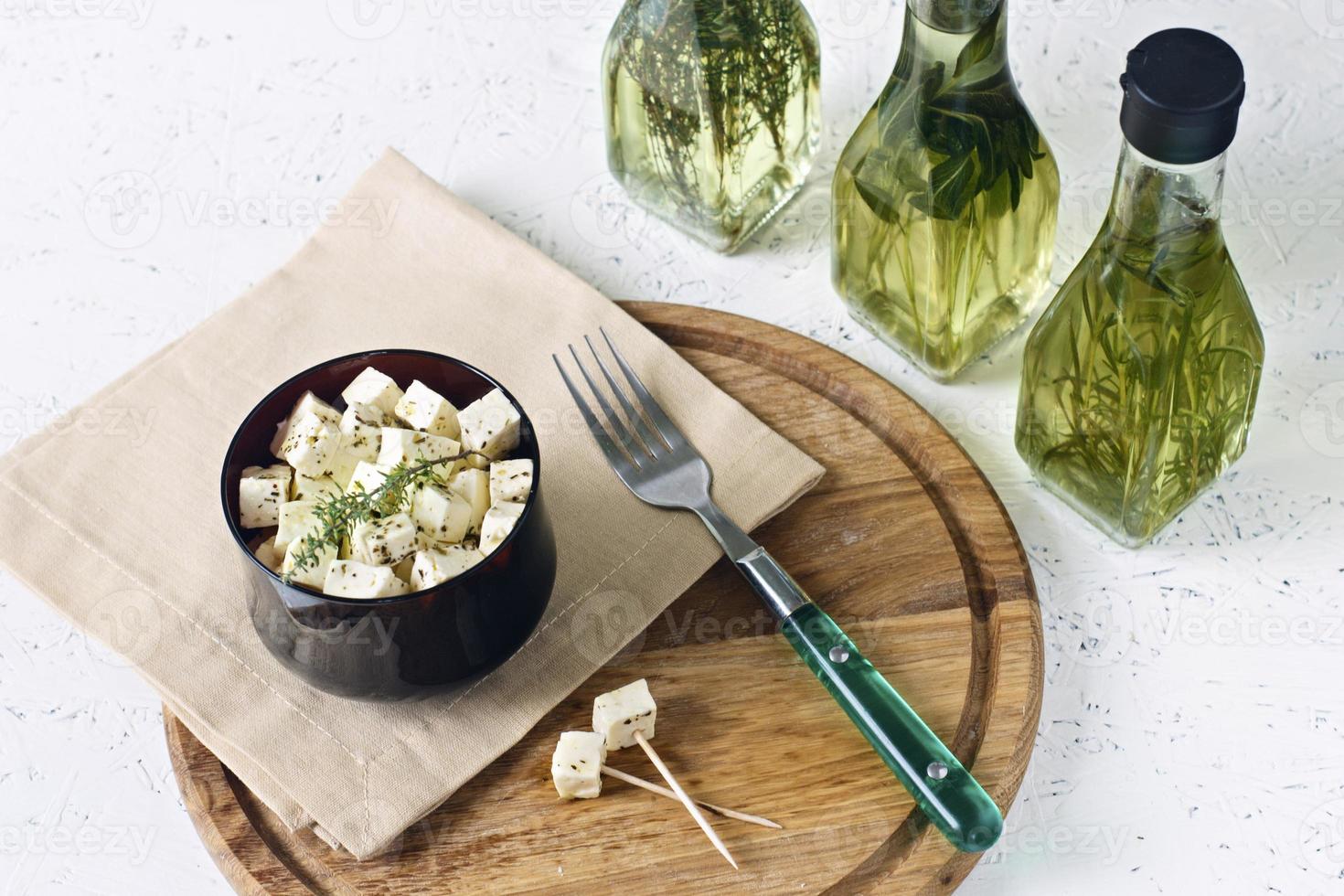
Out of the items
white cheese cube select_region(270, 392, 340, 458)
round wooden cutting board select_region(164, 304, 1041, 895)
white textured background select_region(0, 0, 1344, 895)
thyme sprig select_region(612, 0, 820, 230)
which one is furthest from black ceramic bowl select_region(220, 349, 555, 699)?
thyme sprig select_region(612, 0, 820, 230)

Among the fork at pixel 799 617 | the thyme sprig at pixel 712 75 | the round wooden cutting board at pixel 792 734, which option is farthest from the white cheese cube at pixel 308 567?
the thyme sprig at pixel 712 75

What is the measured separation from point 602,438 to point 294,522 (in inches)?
12.9

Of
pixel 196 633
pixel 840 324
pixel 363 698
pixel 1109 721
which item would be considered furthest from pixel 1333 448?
pixel 196 633

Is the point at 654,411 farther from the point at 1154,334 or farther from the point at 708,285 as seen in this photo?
the point at 1154,334

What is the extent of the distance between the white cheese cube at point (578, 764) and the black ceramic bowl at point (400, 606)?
87mm

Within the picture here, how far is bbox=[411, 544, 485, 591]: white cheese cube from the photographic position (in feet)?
3.43

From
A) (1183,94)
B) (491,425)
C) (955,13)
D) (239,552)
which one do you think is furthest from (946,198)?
(239,552)

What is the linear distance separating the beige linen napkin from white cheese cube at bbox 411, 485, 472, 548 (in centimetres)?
16

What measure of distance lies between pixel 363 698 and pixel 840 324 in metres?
0.61

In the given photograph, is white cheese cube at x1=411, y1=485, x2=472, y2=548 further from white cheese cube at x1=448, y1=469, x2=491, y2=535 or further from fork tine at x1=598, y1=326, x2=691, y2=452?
fork tine at x1=598, y1=326, x2=691, y2=452

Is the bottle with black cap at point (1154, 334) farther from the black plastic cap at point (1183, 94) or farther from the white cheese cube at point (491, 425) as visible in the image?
the white cheese cube at point (491, 425)

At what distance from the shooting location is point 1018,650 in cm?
120

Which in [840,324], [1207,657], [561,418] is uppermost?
[561,418]

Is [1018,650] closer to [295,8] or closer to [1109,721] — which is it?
[1109,721]
